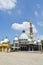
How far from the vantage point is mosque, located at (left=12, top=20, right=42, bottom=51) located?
78375mm

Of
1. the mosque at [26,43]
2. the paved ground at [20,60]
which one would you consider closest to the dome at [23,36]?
the mosque at [26,43]

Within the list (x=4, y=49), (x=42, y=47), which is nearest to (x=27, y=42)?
(x=42, y=47)

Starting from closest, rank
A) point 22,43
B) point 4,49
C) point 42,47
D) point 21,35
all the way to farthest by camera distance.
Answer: point 4,49 < point 42,47 < point 22,43 < point 21,35

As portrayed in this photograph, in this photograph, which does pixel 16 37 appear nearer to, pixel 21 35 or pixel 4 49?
pixel 21 35

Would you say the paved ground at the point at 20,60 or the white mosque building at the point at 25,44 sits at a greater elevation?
the white mosque building at the point at 25,44

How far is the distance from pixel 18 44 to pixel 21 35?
565cm

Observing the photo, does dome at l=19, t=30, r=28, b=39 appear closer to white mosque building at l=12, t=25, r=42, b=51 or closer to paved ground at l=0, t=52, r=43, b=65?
white mosque building at l=12, t=25, r=42, b=51

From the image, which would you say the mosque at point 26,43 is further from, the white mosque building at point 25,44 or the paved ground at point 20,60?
the paved ground at point 20,60

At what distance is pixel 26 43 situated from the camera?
3157 inches

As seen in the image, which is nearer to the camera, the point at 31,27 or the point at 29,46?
the point at 29,46

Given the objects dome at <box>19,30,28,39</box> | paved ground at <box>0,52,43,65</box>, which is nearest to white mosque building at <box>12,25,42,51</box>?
dome at <box>19,30,28,39</box>

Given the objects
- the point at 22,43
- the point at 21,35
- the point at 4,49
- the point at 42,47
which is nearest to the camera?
the point at 4,49

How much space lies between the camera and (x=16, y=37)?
89062mm

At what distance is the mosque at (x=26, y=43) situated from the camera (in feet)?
257
